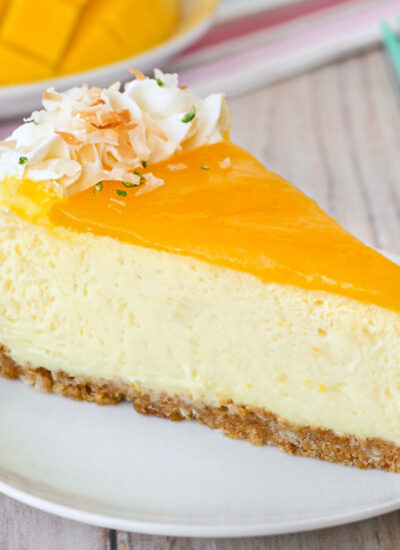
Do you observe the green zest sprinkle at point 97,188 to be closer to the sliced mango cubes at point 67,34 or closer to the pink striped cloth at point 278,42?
the sliced mango cubes at point 67,34

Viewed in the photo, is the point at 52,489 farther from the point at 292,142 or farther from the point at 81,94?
the point at 292,142

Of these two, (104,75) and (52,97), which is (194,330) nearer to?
(52,97)

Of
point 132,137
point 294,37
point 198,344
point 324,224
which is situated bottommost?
point 198,344

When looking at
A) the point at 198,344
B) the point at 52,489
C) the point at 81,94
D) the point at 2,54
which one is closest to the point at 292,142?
the point at 2,54

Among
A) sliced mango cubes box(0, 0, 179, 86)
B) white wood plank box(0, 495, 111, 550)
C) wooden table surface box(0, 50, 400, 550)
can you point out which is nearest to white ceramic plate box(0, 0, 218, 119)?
sliced mango cubes box(0, 0, 179, 86)

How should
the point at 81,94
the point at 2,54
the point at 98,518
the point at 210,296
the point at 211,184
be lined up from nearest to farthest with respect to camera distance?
the point at 98,518 → the point at 210,296 → the point at 211,184 → the point at 81,94 → the point at 2,54

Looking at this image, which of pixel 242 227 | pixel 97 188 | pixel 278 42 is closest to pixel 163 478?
pixel 242 227

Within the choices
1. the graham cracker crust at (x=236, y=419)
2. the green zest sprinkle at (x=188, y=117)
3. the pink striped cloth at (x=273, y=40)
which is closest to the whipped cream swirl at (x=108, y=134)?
the green zest sprinkle at (x=188, y=117)
